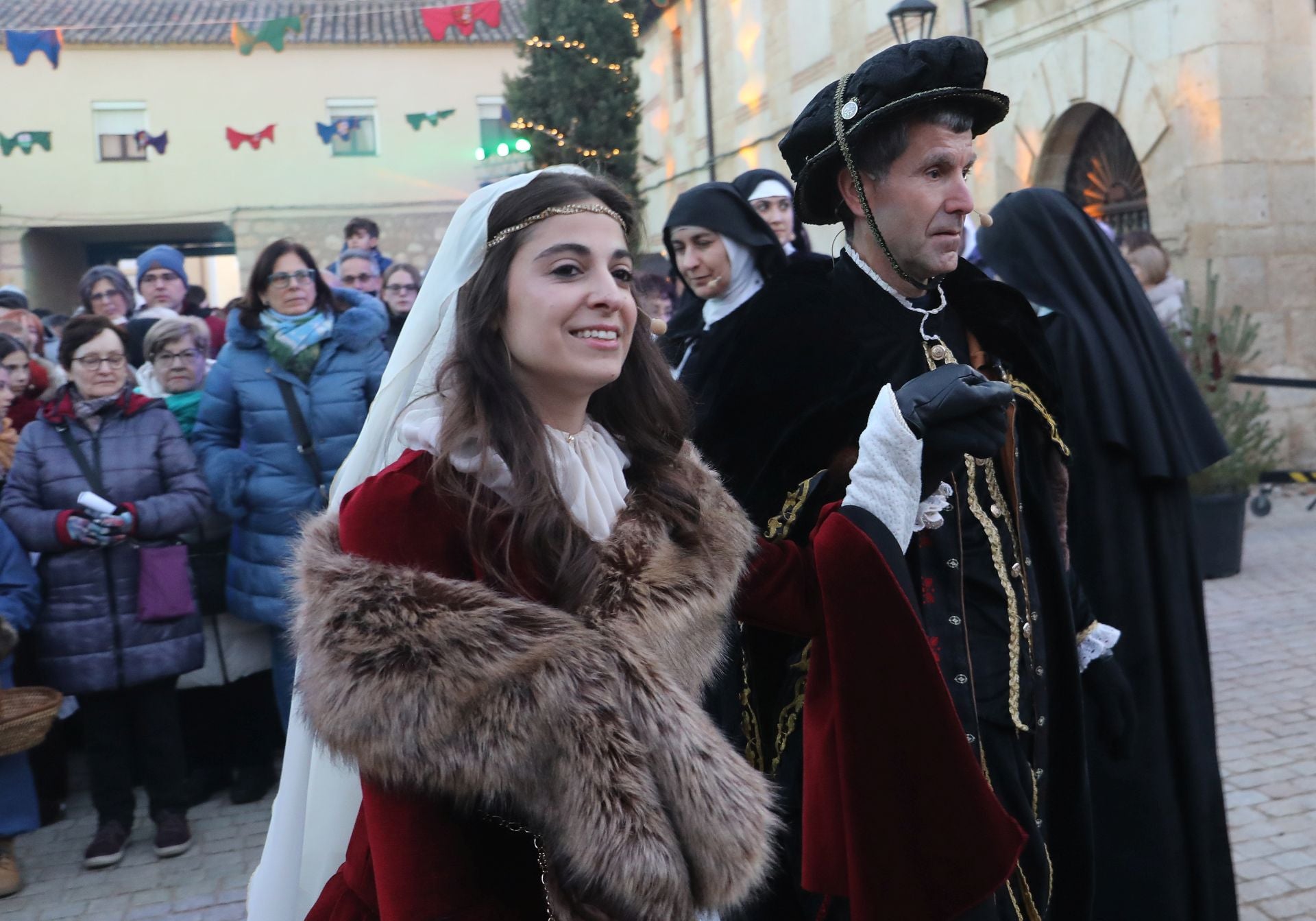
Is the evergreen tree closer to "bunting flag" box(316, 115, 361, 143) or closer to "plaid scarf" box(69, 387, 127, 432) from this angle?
"bunting flag" box(316, 115, 361, 143)

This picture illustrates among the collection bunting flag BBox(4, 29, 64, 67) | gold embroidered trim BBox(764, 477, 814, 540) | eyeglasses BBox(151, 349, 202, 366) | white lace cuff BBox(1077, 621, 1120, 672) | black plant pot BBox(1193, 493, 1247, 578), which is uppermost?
bunting flag BBox(4, 29, 64, 67)

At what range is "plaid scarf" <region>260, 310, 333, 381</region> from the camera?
513 cm

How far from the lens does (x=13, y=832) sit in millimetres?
4770

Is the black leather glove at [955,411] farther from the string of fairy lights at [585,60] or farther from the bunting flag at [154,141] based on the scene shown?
the bunting flag at [154,141]

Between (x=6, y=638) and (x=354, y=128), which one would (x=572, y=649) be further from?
(x=354, y=128)

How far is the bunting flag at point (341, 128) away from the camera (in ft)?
97.2

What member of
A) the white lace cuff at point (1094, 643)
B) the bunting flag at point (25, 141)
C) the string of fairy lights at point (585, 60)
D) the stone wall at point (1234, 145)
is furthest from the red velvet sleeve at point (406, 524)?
the bunting flag at point (25, 141)

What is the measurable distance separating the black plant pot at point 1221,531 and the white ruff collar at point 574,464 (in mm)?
6439

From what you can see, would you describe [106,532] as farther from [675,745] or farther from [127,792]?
[675,745]

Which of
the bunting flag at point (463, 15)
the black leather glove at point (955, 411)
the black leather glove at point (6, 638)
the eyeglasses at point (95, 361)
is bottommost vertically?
the black leather glove at point (6, 638)

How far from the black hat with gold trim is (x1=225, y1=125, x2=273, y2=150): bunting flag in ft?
95.1

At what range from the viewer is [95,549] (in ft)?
16.0

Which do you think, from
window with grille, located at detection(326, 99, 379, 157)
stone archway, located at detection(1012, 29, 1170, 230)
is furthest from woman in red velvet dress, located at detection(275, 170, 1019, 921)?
window with grille, located at detection(326, 99, 379, 157)

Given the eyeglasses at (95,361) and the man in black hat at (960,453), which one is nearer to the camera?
the man in black hat at (960,453)
